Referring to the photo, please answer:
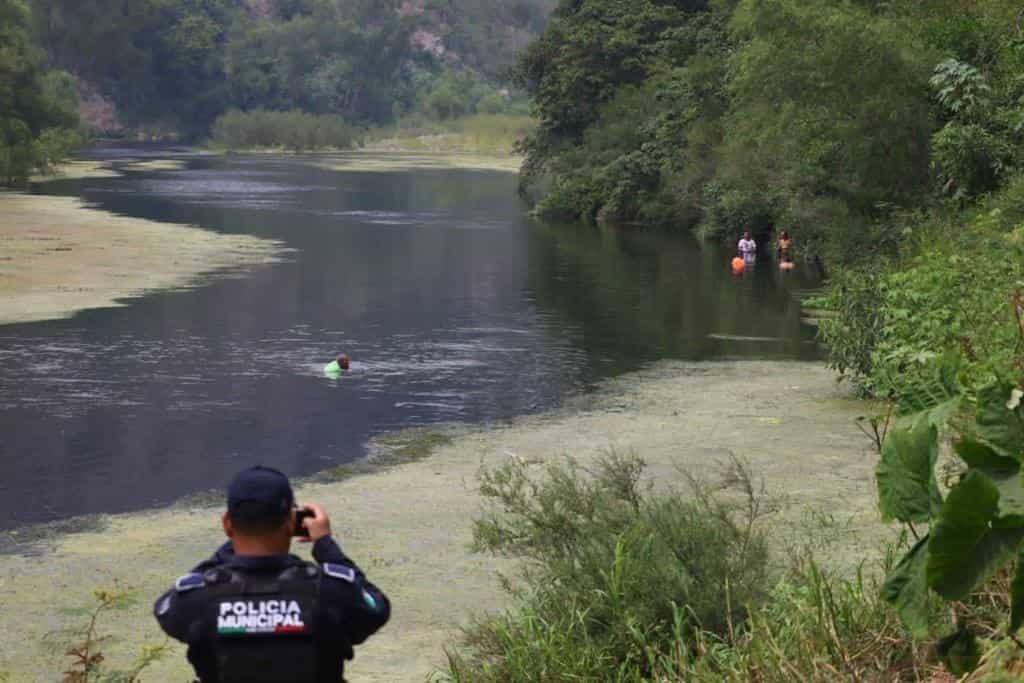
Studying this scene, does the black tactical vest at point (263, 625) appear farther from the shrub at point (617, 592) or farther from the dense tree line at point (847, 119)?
the dense tree line at point (847, 119)

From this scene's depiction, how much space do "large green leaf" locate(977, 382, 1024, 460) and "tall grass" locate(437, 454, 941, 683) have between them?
1.18 m

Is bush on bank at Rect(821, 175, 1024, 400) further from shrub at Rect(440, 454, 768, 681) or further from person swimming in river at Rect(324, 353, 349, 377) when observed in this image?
person swimming in river at Rect(324, 353, 349, 377)

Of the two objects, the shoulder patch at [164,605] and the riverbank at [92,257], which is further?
the riverbank at [92,257]

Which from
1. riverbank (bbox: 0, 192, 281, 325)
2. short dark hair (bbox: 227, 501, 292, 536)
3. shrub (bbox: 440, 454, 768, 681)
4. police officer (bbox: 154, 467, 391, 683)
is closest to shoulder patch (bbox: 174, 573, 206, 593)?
police officer (bbox: 154, 467, 391, 683)

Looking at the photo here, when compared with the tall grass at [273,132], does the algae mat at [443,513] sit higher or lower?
higher

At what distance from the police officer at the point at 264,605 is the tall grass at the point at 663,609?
265 cm

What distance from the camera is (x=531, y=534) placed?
10000mm

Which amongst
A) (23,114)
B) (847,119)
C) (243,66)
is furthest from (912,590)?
(243,66)

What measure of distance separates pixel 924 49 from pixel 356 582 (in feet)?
101

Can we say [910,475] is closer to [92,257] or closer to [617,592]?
[617,592]

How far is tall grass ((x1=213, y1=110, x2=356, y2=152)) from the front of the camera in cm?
14038

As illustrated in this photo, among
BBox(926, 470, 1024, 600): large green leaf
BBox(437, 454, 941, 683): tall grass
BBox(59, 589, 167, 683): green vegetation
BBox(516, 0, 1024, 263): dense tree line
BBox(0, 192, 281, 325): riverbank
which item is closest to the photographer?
BBox(926, 470, 1024, 600): large green leaf

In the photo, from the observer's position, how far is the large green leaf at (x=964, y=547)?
18.4 feet

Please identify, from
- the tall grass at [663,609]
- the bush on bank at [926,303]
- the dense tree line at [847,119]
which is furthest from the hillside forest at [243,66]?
the tall grass at [663,609]
